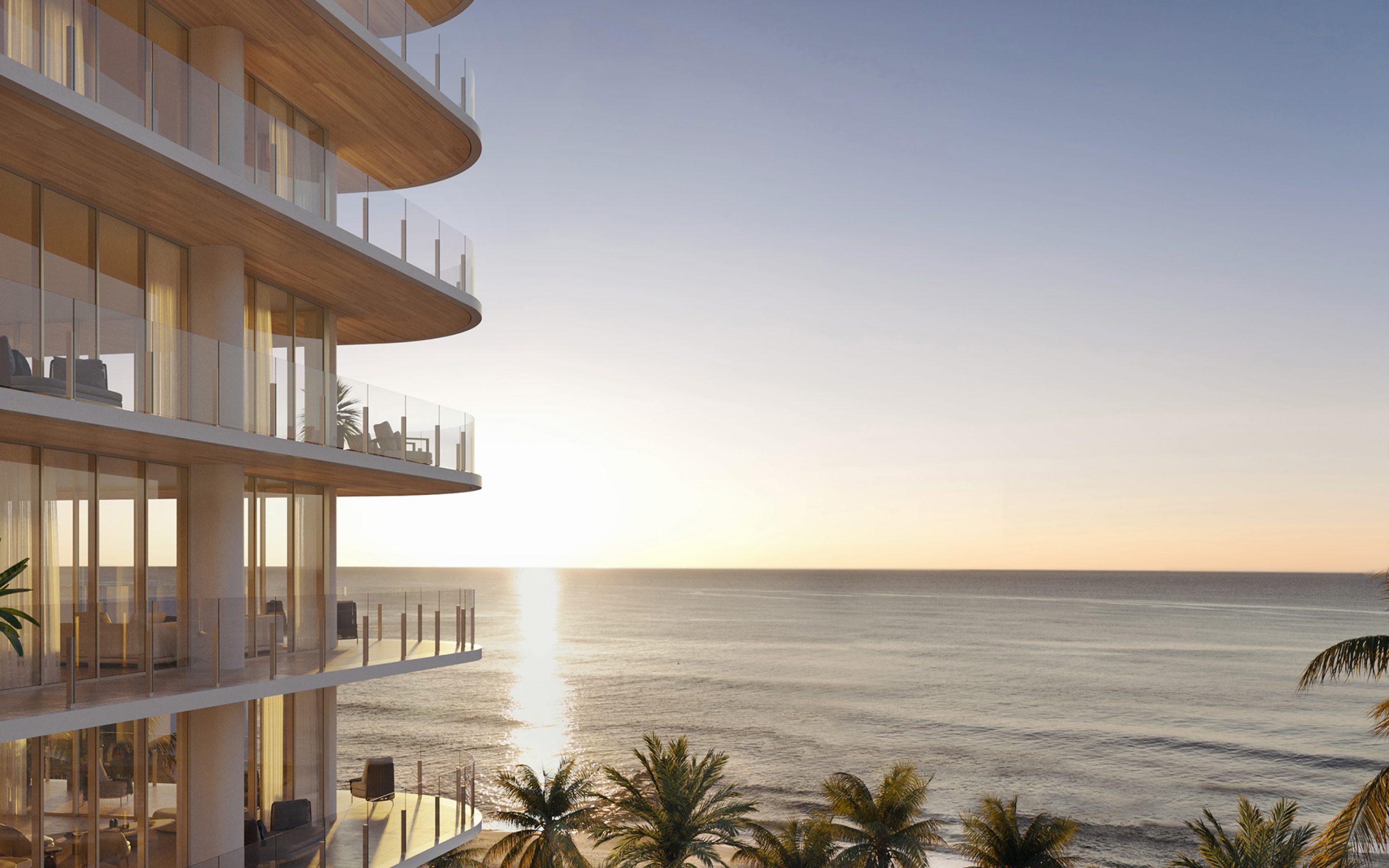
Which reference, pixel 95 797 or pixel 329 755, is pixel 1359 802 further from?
pixel 95 797

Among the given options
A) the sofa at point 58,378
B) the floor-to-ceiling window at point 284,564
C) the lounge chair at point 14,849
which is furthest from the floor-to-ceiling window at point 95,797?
the sofa at point 58,378

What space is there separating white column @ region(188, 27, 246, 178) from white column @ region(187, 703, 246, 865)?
7231mm

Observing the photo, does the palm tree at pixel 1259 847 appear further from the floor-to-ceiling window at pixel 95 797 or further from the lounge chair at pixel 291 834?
the floor-to-ceiling window at pixel 95 797

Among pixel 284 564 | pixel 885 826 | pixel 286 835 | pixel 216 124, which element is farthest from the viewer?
pixel 885 826

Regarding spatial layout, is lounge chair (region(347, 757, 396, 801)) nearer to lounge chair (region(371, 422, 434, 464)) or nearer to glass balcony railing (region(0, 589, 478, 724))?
glass balcony railing (region(0, 589, 478, 724))

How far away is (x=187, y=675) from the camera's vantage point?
12758 millimetres

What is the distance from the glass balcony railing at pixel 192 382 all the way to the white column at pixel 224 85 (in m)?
2.40

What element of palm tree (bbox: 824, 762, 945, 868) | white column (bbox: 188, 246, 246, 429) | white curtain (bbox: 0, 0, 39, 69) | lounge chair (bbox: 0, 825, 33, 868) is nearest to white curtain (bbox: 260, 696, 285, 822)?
lounge chair (bbox: 0, 825, 33, 868)

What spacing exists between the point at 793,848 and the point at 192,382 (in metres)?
24.3

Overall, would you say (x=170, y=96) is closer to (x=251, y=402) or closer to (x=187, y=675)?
(x=251, y=402)

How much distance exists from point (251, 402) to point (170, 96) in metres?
3.85

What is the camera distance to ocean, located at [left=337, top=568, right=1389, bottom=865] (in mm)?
54906

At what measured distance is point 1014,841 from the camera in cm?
2972

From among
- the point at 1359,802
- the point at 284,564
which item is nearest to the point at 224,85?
the point at 284,564
